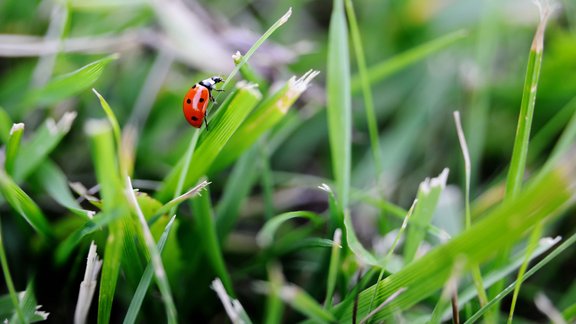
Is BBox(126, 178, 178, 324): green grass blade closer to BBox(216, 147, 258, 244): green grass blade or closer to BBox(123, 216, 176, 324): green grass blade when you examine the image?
BBox(123, 216, 176, 324): green grass blade

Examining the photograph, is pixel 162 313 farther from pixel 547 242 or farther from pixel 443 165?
pixel 443 165

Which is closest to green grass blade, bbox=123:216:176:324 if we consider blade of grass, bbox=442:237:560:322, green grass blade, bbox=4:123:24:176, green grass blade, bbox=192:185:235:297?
green grass blade, bbox=192:185:235:297

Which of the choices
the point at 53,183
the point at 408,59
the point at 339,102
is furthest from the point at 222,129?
the point at 408,59

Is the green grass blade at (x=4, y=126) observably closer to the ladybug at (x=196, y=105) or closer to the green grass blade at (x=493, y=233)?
the ladybug at (x=196, y=105)

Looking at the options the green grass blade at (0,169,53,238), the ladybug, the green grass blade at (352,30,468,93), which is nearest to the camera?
the green grass blade at (0,169,53,238)

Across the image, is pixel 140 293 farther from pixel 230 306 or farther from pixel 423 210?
pixel 423 210

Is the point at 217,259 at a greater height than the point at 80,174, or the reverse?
the point at 80,174

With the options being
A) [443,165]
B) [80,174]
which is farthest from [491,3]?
[80,174]
